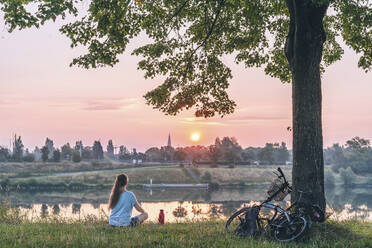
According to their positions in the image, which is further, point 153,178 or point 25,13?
point 153,178

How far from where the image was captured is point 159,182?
71.9 metres

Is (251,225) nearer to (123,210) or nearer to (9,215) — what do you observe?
(123,210)

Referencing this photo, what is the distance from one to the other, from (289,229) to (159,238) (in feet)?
8.08

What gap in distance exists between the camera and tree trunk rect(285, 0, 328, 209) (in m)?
8.86

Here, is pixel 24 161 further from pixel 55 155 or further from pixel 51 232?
pixel 51 232

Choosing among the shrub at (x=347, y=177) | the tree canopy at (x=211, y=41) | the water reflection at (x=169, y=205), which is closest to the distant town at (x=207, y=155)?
the shrub at (x=347, y=177)

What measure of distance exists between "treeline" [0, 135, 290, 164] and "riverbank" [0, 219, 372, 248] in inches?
3276

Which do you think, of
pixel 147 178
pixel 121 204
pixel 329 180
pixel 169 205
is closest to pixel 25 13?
pixel 121 204

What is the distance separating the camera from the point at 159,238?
7094mm

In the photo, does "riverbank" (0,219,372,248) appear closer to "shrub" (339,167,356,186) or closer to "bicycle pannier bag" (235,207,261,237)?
"bicycle pannier bag" (235,207,261,237)

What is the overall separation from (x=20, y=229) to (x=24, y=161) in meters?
86.8

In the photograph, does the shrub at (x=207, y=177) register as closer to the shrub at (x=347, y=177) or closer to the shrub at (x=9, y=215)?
the shrub at (x=347, y=177)

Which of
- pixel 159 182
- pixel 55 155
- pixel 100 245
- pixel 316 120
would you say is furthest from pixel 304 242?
pixel 55 155

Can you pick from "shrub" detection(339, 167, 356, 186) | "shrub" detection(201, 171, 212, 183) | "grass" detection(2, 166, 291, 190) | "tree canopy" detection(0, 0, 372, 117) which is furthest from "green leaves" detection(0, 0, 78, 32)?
"shrub" detection(339, 167, 356, 186)
